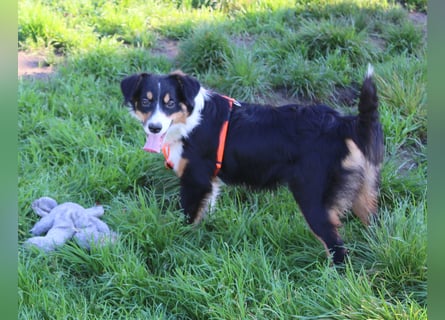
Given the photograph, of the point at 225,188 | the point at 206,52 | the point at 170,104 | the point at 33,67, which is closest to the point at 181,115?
the point at 170,104

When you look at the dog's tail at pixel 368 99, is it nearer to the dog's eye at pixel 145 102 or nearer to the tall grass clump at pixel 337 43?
the dog's eye at pixel 145 102

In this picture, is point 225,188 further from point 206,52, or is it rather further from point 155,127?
point 206,52

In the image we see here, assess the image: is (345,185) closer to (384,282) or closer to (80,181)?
(384,282)

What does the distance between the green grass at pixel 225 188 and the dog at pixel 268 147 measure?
0.64 ft

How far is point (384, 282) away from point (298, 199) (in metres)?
0.71

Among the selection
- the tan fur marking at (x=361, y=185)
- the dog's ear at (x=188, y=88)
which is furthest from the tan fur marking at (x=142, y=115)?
the tan fur marking at (x=361, y=185)

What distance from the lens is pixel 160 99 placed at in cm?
338

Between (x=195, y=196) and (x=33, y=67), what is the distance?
3092mm

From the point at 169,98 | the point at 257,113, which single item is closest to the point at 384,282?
the point at 257,113

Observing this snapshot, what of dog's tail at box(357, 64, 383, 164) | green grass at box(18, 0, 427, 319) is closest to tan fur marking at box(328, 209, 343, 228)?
green grass at box(18, 0, 427, 319)

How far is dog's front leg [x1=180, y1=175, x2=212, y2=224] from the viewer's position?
11.6 feet

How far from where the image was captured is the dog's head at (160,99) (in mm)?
3355

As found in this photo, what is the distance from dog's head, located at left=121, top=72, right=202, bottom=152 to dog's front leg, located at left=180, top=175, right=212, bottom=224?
36 cm

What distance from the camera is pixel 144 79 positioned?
137 inches
